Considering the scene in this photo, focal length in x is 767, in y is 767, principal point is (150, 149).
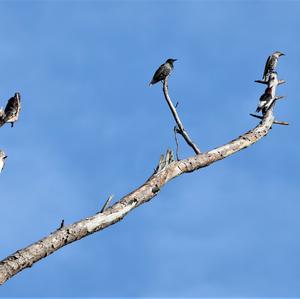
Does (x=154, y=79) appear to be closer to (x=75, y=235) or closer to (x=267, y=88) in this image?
(x=267, y=88)

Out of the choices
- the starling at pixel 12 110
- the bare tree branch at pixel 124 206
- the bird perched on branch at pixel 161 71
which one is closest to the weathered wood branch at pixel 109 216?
the bare tree branch at pixel 124 206

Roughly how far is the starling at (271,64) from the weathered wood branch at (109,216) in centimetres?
490

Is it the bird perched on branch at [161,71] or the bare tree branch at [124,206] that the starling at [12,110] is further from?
the bird perched on branch at [161,71]

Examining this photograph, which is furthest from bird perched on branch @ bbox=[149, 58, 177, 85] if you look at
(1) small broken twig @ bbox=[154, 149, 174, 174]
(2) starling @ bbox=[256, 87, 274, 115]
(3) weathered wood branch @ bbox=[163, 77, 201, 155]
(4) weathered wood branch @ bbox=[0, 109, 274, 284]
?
(1) small broken twig @ bbox=[154, 149, 174, 174]

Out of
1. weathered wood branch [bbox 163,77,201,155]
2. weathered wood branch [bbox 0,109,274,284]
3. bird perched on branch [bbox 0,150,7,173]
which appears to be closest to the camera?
weathered wood branch [bbox 0,109,274,284]

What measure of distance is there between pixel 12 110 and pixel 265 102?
568 cm

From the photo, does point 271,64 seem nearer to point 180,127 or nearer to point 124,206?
point 180,127

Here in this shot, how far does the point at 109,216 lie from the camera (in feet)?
29.6

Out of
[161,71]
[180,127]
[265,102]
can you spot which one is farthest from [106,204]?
[161,71]

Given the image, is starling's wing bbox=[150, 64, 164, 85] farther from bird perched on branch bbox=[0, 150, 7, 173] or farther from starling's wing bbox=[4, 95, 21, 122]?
bird perched on branch bbox=[0, 150, 7, 173]

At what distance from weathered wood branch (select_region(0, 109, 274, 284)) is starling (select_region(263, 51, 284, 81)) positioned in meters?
4.90

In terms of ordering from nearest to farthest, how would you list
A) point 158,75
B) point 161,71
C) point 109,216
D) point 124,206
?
point 109,216 → point 124,206 → point 161,71 → point 158,75

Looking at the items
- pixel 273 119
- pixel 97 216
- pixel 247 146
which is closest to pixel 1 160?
pixel 97 216

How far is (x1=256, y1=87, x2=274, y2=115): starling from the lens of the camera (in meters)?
13.5
